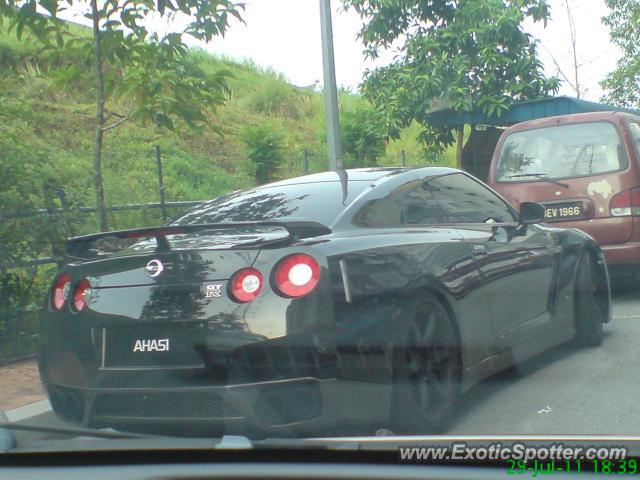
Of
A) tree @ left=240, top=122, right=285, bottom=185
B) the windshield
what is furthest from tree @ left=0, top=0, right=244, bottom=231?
tree @ left=240, top=122, right=285, bottom=185

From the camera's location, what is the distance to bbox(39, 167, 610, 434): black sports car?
13.2 ft

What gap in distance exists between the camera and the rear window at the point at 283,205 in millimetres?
4836

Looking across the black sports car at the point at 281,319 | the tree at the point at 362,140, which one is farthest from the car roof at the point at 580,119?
the tree at the point at 362,140

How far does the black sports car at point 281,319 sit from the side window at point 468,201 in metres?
0.33

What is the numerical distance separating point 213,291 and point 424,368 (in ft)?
3.86

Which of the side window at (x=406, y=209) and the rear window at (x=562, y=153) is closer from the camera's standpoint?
the side window at (x=406, y=209)

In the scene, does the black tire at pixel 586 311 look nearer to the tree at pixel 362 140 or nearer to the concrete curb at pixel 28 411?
the concrete curb at pixel 28 411

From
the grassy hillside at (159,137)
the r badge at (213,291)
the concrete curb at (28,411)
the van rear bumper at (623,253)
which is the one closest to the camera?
the r badge at (213,291)

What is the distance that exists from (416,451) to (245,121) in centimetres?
2040

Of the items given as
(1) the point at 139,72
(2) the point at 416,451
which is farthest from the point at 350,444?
(1) the point at 139,72

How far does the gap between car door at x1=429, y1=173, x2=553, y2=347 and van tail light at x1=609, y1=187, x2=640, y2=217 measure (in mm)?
2520

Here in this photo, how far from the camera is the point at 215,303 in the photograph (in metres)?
4.10

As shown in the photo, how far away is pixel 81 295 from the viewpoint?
448 cm

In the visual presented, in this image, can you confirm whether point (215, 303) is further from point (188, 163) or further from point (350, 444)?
point (188, 163)
